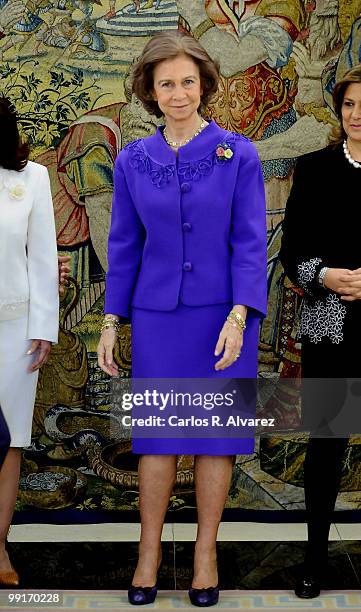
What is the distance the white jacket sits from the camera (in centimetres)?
403

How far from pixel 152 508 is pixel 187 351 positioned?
0.55m

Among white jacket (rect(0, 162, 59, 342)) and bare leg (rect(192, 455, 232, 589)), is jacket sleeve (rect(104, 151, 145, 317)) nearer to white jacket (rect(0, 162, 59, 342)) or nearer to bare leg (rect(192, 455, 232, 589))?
white jacket (rect(0, 162, 59, 342))

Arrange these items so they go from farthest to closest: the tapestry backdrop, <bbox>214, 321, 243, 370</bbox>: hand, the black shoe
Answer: the tapestry backdrop → the black shoe → <bbox>214, 321, 243, 370</bbox>: hand

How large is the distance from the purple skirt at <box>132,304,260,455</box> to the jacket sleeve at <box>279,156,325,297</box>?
0.72ft

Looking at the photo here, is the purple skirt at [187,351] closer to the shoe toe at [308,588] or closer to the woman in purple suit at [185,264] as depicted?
the woman in purple suit at [185,264]

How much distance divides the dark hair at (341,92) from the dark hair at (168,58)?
0.41 m

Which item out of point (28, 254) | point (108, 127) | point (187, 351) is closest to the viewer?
point (187, 351)

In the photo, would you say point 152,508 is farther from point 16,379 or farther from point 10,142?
point 10,142

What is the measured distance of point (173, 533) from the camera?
4.80 metres

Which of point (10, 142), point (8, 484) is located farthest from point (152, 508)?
point (10, 142)

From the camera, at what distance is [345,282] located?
155 inches

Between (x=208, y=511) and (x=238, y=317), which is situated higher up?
(x=238, y=317)

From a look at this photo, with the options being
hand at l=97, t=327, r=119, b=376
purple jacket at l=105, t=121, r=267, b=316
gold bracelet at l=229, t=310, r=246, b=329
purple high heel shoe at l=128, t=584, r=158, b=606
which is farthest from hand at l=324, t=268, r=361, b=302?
purple high heel shoe at l=128, t=584, r=158, b=606

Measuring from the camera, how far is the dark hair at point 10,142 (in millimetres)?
3986
